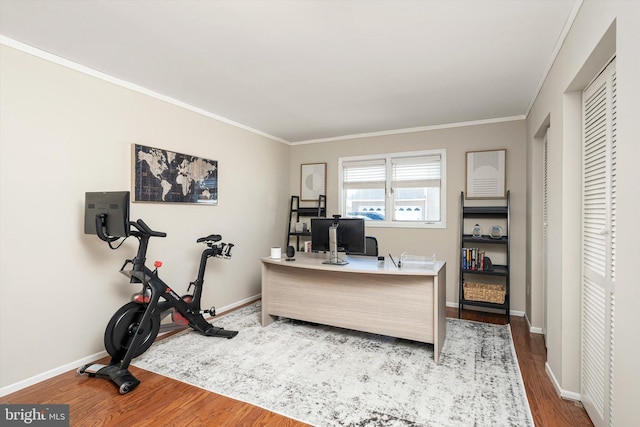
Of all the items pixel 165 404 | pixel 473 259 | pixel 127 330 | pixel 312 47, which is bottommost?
pixel 165 404

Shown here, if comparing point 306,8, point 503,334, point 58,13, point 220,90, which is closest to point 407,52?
point 306,8

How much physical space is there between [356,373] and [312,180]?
138 inches

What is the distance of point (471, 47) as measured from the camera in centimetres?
240

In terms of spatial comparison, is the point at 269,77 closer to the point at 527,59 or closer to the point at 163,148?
the point at 163,148

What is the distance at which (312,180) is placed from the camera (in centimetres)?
548

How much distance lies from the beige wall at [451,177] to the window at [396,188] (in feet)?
0.33

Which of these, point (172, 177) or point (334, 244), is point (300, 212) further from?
point (172, 177)

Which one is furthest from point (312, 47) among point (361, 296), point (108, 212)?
point (361, 296)

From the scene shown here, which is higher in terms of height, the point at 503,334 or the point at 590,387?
the point at 590,387

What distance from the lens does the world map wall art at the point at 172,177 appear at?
318 cm

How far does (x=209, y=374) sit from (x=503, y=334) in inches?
119

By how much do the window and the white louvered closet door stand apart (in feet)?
7.94

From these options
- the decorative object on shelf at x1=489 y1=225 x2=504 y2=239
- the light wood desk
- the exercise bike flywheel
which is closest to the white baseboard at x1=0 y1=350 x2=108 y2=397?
the exercise bike flywheel

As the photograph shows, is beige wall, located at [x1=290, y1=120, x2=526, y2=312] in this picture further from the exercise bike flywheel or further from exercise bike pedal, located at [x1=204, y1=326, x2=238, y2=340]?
the exercise bike flywheel
